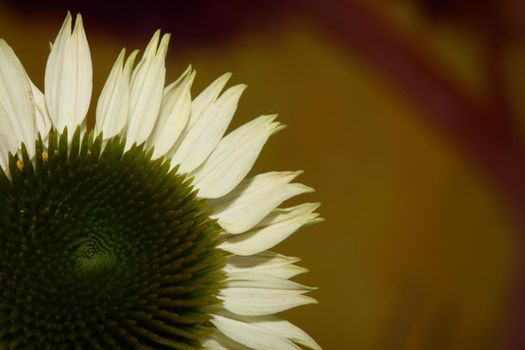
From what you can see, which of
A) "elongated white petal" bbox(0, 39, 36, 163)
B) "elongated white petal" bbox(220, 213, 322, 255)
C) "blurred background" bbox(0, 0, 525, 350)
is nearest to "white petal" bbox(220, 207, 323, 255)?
"elongated white petal" bbox(220, 213, 322, 255)

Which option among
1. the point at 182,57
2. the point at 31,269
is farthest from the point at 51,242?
the point at 182,57

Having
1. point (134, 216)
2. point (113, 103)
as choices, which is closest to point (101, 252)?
point (134, 216)

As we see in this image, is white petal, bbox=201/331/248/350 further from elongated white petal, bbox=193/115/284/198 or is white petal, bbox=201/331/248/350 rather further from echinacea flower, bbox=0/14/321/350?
elongated white petal, bbox=193/115/284/198

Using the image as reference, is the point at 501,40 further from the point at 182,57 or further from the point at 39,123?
the point at 39,123

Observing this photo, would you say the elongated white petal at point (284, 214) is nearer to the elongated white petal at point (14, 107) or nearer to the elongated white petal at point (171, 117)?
the elongated white petal at point (171, 117)

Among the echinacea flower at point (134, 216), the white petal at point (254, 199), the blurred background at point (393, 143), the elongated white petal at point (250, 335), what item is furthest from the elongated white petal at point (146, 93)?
the blurred background at point (393, 143)

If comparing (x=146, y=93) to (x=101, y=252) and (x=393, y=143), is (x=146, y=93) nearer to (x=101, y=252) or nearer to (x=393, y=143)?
(x=101, y=252)
